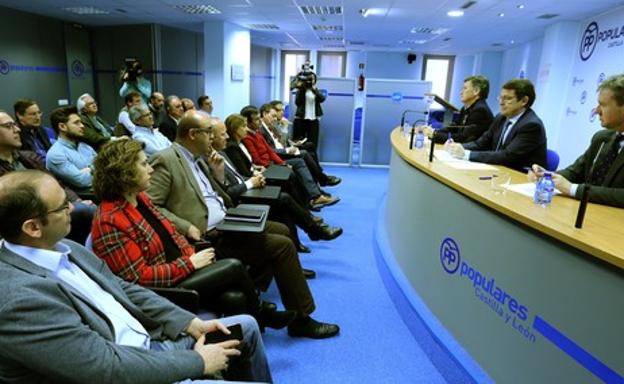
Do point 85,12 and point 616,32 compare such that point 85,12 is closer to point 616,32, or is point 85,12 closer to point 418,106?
point 418,106

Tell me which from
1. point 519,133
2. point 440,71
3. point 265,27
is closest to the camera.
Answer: point 519,133

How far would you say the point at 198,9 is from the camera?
7059 millimetres

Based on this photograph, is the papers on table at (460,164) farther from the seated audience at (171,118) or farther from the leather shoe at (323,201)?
the seated audience at (171,118)

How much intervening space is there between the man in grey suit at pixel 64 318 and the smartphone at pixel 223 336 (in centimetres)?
3

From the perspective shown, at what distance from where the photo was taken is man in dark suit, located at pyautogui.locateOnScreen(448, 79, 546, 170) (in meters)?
2.58

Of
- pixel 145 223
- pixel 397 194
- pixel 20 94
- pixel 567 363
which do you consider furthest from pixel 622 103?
pixel 20 94

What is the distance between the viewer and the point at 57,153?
2865mm

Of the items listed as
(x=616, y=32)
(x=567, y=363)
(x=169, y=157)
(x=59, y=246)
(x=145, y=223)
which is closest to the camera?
(x=59, y=246)

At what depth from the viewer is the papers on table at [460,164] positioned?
2.50 metres

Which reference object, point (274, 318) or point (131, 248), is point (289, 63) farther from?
point (131, 248)

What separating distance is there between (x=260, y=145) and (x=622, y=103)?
3.13 meters

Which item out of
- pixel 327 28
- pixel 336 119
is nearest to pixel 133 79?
pixel 336 119

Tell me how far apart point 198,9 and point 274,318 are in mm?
6673

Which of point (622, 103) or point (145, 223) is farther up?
point (622, 103)
